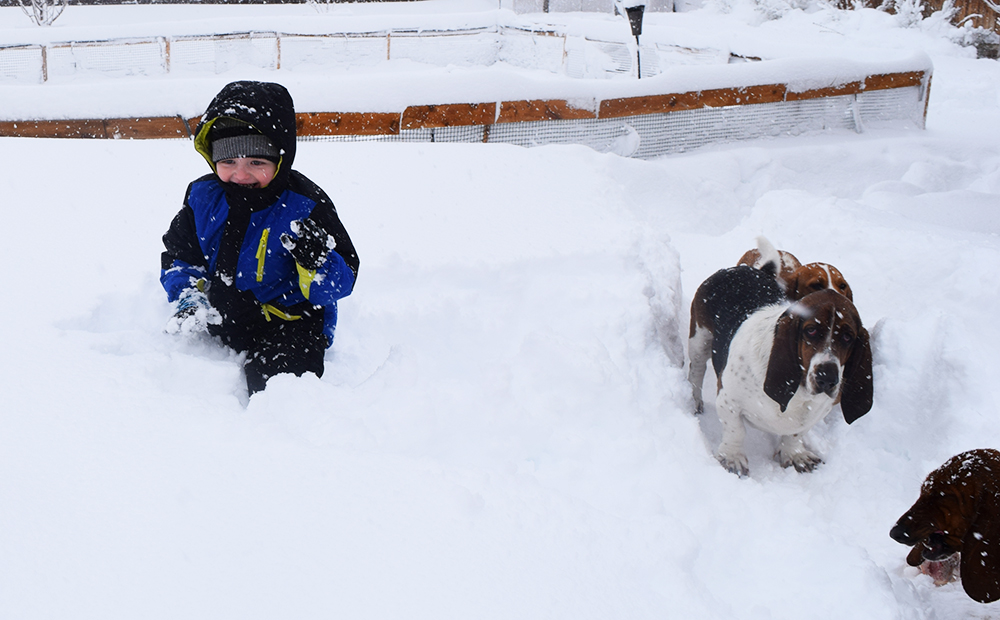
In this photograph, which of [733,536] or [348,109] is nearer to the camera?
[733,536]

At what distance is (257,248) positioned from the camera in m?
2.80

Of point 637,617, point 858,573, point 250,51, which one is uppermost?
point 250,51

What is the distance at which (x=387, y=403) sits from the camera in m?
2.41

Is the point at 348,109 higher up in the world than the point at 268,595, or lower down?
higher up

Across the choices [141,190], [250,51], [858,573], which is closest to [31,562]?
[858,573]

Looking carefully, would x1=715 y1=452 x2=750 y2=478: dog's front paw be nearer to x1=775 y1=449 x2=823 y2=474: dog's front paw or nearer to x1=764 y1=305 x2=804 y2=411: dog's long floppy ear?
x1=775 y1=449 x2=823 y2=474: dog's front paw

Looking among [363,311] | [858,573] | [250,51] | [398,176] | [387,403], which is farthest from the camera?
[250,51]

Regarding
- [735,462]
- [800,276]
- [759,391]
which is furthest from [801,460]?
[800,276]

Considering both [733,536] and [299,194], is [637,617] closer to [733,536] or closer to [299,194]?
[733,536]

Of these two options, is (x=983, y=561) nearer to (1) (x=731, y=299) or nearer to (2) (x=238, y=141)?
(1) (x=731, y=299)

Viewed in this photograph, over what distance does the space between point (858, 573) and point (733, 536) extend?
0.37 meters

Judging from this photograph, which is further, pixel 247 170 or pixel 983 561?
pixel 247 170

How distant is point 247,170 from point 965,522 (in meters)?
2.73

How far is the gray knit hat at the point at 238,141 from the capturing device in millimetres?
2611
